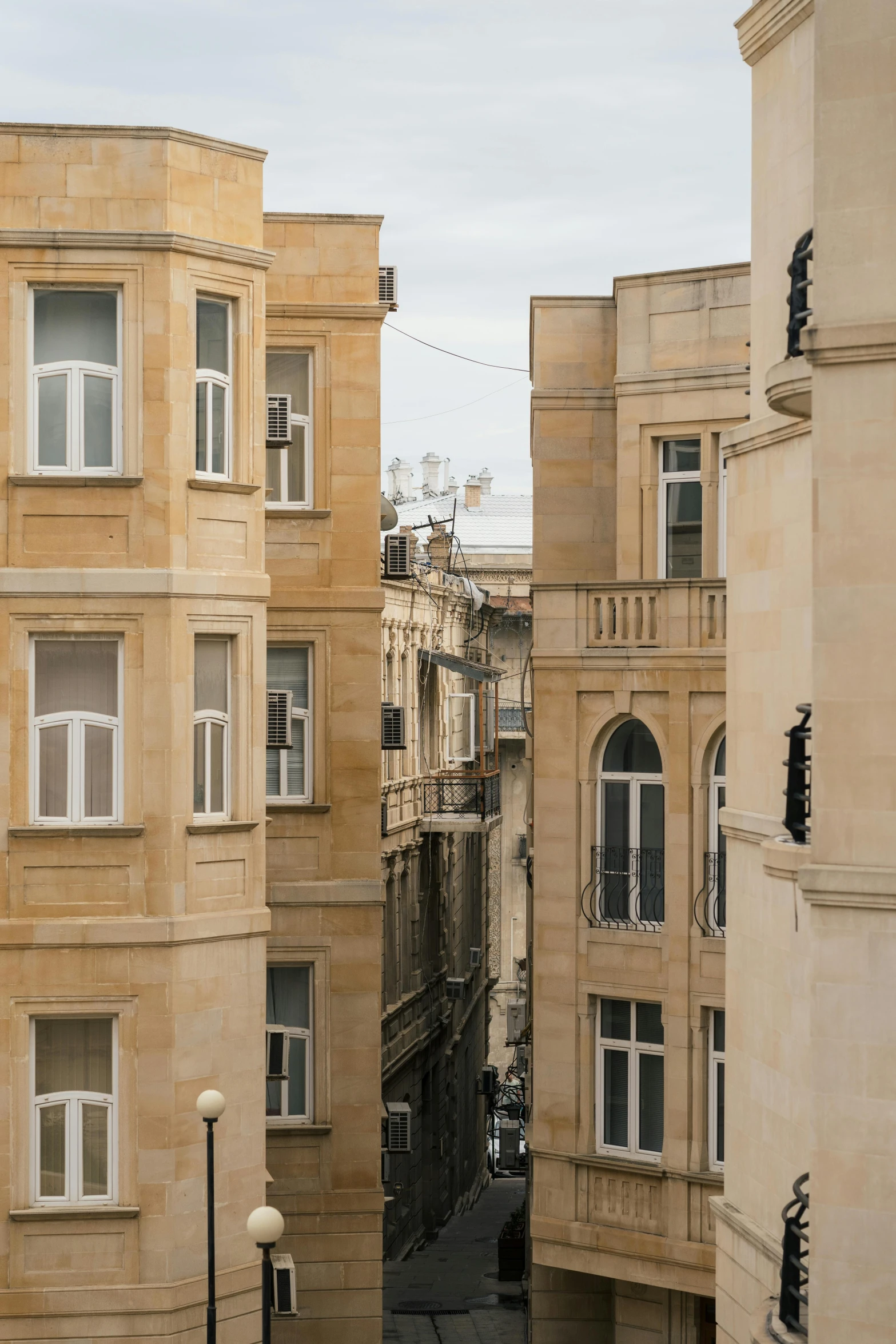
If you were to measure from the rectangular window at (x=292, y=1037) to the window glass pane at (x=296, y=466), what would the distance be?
21.1ft

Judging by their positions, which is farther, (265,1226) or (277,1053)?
(277,1053)

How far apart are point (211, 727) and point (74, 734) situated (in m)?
1.53

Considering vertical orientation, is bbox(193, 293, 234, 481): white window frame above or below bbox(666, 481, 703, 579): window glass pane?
above

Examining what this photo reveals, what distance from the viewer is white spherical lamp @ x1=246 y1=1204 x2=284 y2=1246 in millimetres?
15812

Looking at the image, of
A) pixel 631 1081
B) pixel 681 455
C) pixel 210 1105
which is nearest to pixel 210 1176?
pixel 210 1105

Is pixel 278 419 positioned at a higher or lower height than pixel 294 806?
higher

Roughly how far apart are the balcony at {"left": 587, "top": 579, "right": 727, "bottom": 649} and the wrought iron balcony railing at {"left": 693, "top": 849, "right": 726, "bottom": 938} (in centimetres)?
265

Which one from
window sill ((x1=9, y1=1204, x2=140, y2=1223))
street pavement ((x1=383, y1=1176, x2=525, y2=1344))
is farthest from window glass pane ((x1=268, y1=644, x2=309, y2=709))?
street pavement ((x1=383, y1=1176, x2=525, y2=1344))

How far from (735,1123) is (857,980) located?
4443 mm

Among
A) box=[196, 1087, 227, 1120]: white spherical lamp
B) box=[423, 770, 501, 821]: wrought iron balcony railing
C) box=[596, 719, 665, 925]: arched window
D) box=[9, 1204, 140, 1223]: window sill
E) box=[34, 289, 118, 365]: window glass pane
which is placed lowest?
box=[9, 1204, 140, 1223]: window sill

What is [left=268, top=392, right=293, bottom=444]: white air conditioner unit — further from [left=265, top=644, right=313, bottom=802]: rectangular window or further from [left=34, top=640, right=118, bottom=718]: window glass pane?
[left=34, top=640, right=118, bottom=718]: window glass pane

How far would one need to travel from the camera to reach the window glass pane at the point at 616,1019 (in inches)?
928

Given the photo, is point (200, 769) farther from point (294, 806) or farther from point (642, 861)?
point (642, 861)

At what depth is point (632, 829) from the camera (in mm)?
23625
